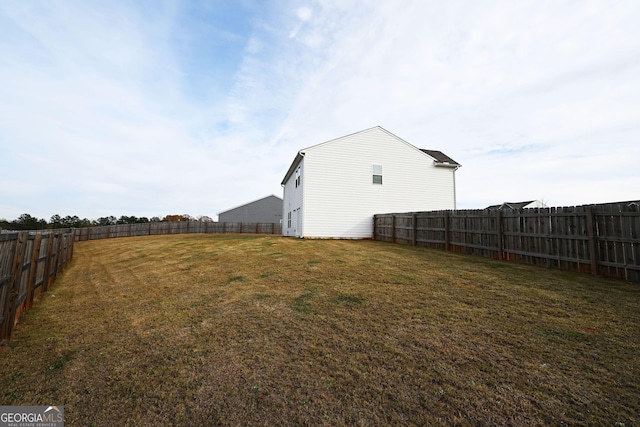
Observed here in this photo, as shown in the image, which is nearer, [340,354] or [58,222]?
[340,354]

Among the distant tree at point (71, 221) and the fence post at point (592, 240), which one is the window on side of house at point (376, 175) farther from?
the distant tree at point (71, 221)

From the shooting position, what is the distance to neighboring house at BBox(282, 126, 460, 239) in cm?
1683

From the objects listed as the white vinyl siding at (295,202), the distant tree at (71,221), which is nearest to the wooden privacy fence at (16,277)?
the white vinyl siding at (295,202)

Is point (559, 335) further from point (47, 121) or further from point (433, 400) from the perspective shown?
point (47, 121)

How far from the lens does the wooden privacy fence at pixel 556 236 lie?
19.0 feet

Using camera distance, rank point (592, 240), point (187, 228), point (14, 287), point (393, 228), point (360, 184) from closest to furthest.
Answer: point (14, 287) → point (592, 240) → point (393, 228) → point (360, 184) → point (187, 228)

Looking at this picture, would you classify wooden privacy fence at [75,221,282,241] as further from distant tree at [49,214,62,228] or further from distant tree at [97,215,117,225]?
distant tree at [97,215,117,225]

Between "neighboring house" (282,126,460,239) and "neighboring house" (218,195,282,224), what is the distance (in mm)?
23001

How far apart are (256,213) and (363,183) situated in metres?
26.6

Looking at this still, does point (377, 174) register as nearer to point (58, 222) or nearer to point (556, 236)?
point (556, 236)

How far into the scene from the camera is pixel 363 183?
1728 centimetres

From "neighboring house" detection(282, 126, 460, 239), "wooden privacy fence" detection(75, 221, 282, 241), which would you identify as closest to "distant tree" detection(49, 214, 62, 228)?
"wooden privacy fence" detection(75, 221, 282, 241)

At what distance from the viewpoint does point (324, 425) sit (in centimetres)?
199

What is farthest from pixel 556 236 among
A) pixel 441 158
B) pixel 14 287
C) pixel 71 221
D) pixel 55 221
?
pixel 55 221
